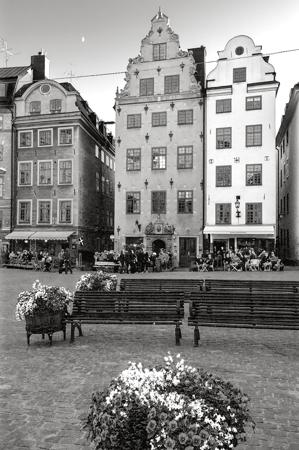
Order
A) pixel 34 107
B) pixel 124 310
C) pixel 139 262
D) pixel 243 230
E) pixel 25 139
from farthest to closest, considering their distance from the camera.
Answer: pixel 25 139 < pixel 34 107 < pixel 243 230 < pixel 139 262 < pixel 124 310

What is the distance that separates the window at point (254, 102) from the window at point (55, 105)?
56.3 feet

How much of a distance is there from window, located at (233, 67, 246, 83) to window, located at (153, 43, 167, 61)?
632 centimetres

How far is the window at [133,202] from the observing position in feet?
124

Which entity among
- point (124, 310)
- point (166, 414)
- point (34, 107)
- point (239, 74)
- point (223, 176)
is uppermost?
point (239, 74)

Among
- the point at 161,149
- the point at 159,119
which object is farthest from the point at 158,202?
the point at 159,119

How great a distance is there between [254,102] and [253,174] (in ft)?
18.9

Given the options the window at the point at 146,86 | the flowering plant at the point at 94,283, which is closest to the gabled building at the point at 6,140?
the window at the point at 146,86

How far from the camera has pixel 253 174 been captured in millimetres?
35250

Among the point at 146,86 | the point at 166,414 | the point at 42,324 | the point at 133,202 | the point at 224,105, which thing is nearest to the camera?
the point at 166,414

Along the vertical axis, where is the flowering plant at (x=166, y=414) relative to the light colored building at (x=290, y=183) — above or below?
below

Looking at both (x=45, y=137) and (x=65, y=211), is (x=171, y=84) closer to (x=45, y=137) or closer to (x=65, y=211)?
(x=45, y=137)

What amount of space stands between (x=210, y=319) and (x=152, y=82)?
32.1m

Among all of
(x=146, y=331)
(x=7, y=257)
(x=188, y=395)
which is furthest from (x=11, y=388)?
(x=7, y=257)

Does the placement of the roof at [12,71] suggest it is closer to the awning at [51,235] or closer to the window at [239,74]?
the awning at [51,235]
